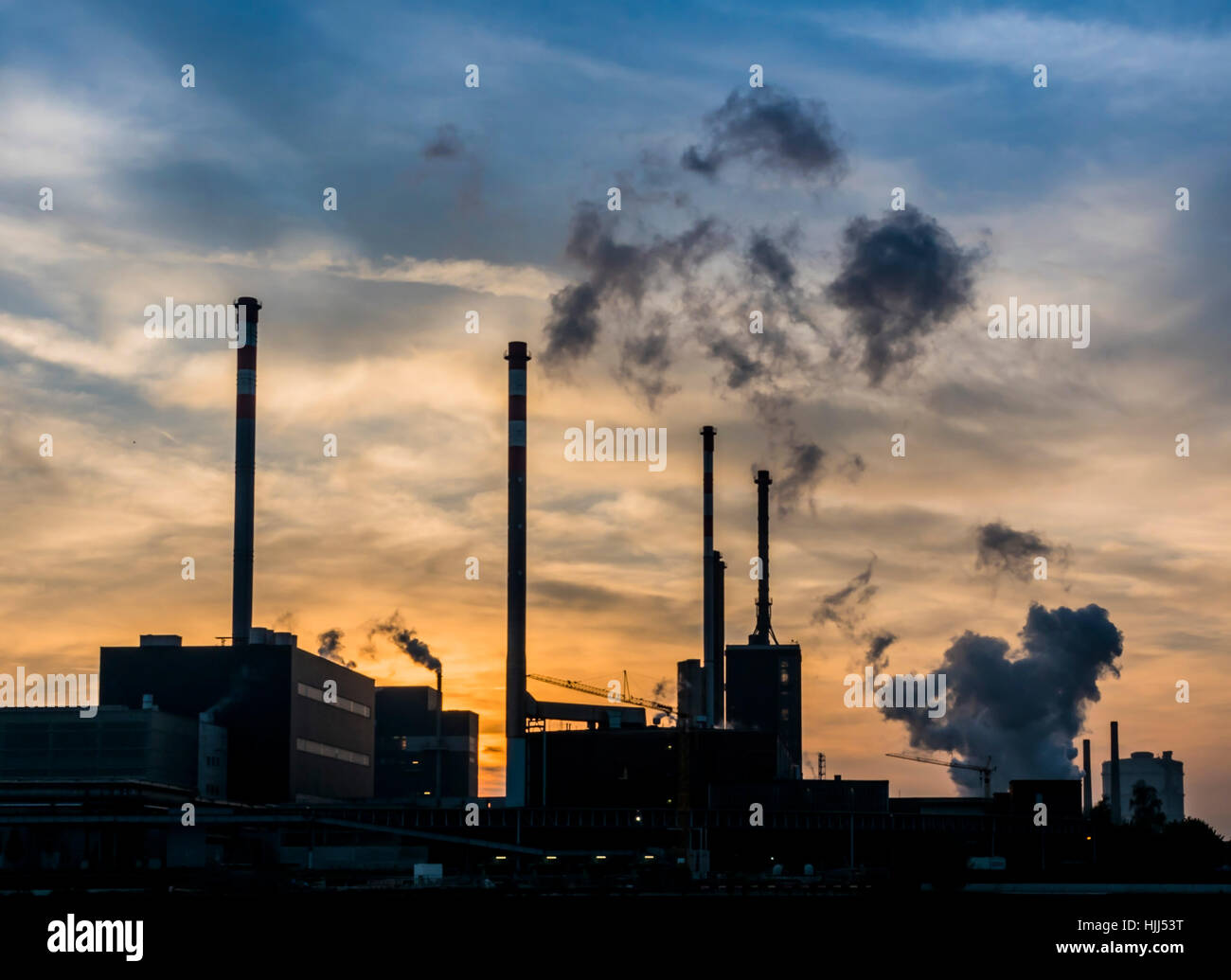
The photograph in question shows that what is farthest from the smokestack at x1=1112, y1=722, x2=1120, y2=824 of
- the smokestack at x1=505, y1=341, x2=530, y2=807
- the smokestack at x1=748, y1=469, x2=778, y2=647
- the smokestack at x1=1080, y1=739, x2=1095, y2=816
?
the smokestack at x1=505, y1=341, x2=530, y2=807

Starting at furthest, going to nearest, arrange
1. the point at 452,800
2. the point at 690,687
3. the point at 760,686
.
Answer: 1. the point at 760,686
2. the point at 690,687
3. the point at 452,800

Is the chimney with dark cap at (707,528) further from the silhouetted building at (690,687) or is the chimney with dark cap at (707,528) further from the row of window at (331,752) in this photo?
the row of window at (331,752)

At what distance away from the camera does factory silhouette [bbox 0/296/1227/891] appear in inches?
4294

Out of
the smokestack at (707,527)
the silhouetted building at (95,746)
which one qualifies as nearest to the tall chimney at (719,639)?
the smokestack at (707,527)

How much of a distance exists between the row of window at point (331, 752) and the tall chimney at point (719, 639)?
34731mm

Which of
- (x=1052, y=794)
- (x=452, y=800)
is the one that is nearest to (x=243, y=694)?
(x=452, y=800)

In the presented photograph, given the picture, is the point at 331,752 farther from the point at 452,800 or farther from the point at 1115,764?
the point at 1115,764

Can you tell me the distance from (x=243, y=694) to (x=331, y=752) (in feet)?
48.3

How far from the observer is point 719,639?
15412 centimetres

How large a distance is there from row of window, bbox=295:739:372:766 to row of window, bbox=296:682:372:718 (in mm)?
3757
